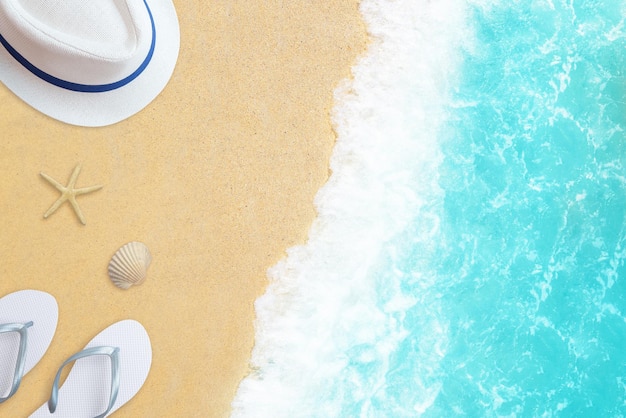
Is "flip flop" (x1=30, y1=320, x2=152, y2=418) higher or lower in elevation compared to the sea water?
lower

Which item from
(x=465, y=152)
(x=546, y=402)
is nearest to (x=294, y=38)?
(x=465, y=152)

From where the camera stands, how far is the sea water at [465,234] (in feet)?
10.3

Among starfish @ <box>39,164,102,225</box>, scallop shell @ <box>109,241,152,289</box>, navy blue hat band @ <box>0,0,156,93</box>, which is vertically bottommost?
scallop shell @ <box>109,241,152,289</box>

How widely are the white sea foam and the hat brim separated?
1.05 m

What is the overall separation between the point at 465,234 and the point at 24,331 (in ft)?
8.68

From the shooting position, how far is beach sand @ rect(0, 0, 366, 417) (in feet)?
9.31

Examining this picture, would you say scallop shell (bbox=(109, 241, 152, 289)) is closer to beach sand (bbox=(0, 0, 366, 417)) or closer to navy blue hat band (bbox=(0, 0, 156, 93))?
beach sand (bbox=(0, 0, 366, 417))

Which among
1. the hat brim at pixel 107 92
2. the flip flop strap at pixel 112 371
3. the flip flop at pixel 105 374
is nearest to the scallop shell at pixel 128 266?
the flip flop at pixel 105 374

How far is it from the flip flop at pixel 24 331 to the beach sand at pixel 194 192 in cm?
5

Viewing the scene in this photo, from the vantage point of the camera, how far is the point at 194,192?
302 centimetres

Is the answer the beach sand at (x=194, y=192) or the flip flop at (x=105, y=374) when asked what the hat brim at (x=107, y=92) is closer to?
the beach sand at (x=194, y=192)

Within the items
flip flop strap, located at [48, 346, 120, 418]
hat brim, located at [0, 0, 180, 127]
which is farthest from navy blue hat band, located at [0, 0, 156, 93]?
flip flop strap, located at [48, 346, 120, 418]

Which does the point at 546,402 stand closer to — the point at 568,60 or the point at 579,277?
the point at 579,277

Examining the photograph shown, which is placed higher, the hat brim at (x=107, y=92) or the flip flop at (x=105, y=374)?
the hat brim at (x=107, y=92)
